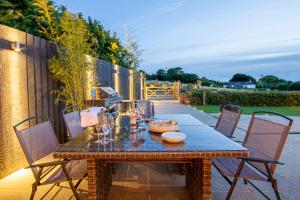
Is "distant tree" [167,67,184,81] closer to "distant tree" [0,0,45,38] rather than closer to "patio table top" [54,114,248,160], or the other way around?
"distant tree" [0,0,45,38]

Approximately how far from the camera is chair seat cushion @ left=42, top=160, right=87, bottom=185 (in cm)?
208

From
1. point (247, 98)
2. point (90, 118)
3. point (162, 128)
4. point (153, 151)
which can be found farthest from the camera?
point (247, 98)

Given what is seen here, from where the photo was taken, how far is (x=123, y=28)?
8.48 metres

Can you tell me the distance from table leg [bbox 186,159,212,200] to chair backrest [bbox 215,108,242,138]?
691 millimetres

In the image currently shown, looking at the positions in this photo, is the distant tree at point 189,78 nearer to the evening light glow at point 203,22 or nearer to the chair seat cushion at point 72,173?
the evening light glow at point 203,22

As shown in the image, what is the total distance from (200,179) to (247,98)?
13634 mm

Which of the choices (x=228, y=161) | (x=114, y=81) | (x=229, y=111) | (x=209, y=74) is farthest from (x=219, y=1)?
(x=209, y=74)

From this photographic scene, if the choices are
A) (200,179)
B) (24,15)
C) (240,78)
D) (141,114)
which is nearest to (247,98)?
(24,15)

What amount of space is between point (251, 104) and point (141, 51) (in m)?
8.40

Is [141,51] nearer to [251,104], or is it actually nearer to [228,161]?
[228,161]

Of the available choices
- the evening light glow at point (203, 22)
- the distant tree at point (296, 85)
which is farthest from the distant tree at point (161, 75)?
the distant tree at point (296, 85)

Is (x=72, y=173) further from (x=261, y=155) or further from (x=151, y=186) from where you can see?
(x=261, y=155)

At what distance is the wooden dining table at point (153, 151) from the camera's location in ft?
5.66

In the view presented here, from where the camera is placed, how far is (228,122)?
10.2 ft
